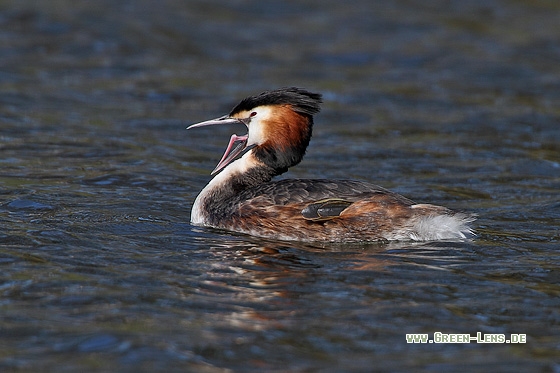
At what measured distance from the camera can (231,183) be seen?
9.05 meters

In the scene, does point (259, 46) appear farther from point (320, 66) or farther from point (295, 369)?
point (295, 369)

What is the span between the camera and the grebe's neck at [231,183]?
8.79 metres

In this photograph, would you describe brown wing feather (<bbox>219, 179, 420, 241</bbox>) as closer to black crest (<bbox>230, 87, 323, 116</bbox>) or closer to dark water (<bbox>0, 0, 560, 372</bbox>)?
dark water (<bbox>0, 0, 560, 372</bbox>)

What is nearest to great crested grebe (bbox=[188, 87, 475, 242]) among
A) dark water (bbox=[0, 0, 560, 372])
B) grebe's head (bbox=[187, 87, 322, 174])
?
grebe's head (bbox=[187, 87, 322, 174])

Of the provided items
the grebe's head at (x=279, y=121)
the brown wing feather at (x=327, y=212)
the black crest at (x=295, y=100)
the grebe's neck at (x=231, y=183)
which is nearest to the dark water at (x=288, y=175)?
the brown wing feather at (x=327, y=212)

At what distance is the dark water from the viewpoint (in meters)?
5.86

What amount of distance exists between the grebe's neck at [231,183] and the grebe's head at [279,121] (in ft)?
0.29

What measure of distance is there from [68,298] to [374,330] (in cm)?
196

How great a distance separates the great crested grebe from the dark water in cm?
18

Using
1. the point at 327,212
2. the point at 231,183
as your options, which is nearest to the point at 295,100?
the point at 231,183

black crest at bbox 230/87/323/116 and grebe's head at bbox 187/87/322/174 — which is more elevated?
black crest at bbox 230/87/323/116

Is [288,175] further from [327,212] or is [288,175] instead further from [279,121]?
[327,212]

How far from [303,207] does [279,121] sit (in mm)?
958

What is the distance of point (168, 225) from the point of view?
28.4 ft
